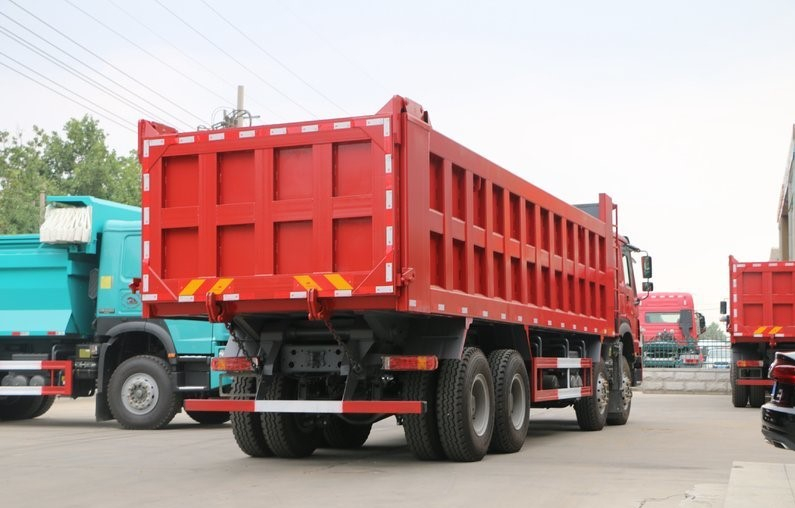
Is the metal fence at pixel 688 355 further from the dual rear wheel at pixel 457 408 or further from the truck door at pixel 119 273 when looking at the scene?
the dual rear wheel at pixel 457 408

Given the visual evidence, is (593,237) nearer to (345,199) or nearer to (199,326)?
(199,326)

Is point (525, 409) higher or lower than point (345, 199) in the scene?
lower

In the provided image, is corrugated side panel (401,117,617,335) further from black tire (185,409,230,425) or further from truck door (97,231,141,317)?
truck door (97,231,141,317)

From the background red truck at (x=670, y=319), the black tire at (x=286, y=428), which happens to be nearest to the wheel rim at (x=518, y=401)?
the black tire at (x=286, y=428)

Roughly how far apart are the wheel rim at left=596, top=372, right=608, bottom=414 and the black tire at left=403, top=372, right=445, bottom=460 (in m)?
6.20

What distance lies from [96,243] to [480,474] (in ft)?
30.6

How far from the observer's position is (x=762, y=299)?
24.1 metres

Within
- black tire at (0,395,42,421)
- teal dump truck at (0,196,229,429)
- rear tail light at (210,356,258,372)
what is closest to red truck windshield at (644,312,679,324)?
teal dump truck at (0,196,229,429)

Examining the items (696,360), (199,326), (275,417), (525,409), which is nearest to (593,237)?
(525,409)

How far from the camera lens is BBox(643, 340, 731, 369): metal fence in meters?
33.0

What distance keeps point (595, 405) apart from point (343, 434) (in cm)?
492

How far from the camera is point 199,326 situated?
55.6 feet

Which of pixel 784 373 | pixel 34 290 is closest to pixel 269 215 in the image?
pixel 784 373

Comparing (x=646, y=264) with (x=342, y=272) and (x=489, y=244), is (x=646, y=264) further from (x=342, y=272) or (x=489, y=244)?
(x=342, y=272)
